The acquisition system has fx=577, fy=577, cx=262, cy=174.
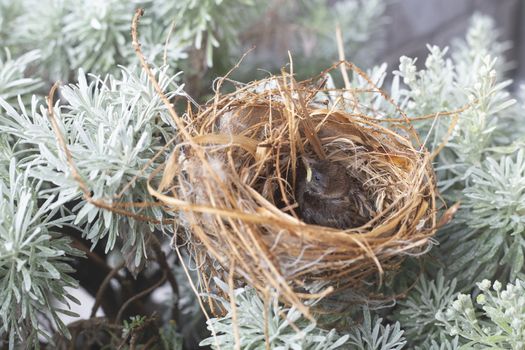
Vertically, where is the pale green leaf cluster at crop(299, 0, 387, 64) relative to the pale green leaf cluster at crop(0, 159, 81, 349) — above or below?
above

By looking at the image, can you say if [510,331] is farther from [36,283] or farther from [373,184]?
[36,283]

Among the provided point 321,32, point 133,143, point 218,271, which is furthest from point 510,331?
point 321,32

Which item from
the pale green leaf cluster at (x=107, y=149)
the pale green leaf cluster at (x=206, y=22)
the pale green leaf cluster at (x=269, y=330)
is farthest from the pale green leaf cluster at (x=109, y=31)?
the pale green leaf cluster at (x=269, y=330)

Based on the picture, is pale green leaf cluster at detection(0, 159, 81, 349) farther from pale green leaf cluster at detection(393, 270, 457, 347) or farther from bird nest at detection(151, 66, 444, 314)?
pale green leaf cluster at detection(393, 270, 457, 347)

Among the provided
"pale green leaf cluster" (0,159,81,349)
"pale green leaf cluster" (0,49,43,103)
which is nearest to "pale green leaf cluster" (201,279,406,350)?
"pale green leaf cluster" (0,159,81,349)

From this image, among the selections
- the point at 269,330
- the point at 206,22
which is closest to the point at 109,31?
the point at 206,22

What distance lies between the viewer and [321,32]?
940 millimetres

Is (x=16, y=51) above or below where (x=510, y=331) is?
above

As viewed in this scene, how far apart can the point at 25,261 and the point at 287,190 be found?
0.25 meters

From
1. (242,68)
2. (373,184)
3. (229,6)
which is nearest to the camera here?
(373,184)

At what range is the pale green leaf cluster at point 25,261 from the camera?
460 millimetres

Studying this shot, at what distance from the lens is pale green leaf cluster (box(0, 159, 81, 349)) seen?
1.51 ft

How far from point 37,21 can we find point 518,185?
1.99ft

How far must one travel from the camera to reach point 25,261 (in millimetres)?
453
